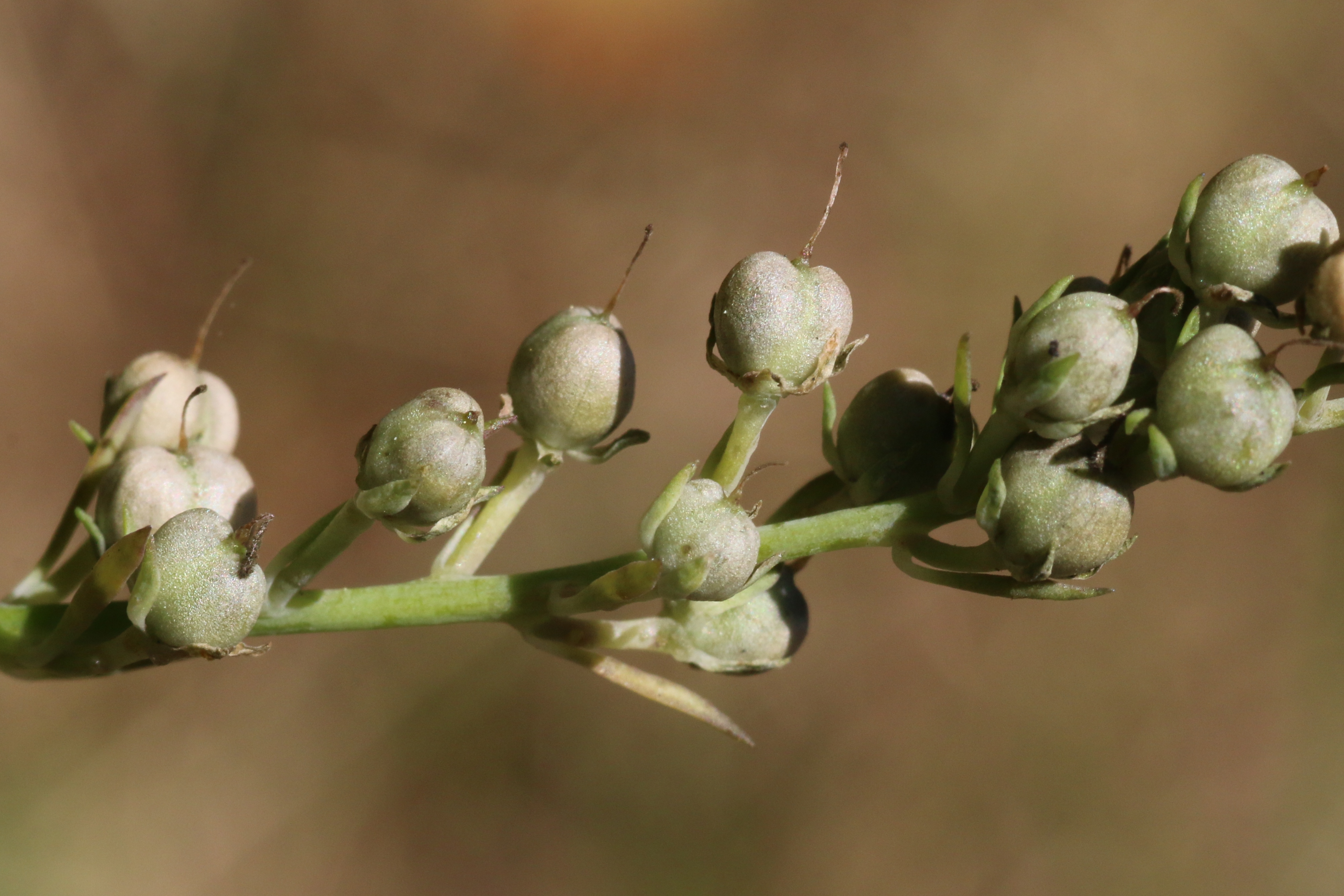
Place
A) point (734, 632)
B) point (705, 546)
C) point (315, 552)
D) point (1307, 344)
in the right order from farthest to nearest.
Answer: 1. point (734, 632)
2. point (315, 552)
3. point (705, 546)
4. point (1307, 344)

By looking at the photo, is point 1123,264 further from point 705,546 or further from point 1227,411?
point 705,546

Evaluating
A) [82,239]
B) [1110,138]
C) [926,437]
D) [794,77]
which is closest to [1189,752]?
[1110,138]

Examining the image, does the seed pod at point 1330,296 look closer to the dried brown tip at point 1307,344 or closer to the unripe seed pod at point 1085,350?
the dried brown tip at point 1307,344

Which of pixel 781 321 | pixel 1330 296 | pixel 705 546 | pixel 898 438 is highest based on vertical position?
pixel 1330 296

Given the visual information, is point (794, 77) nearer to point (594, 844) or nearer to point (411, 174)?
point (411, 174)

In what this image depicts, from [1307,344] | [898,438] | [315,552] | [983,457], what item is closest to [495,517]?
[315,552]

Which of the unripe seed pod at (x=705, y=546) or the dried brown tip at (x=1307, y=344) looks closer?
the dried brown tip at (x=1307, y=344)

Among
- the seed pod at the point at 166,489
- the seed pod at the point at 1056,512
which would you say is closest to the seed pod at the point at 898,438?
the seed pod at the point at 1056,512
